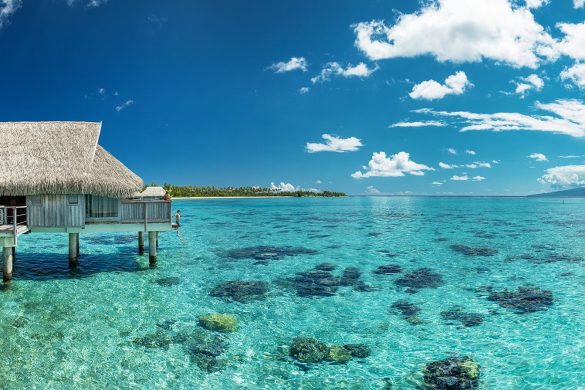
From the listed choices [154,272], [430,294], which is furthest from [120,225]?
[430,294]

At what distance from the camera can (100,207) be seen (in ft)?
65.0

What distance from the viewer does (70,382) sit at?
9828mm

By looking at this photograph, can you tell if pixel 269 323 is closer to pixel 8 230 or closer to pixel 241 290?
pixel 241 290

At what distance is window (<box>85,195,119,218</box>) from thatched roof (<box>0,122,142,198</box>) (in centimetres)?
104

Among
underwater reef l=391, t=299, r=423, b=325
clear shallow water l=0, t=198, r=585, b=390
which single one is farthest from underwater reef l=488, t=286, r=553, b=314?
underwater reef l=391, t=299, r=423, b=325

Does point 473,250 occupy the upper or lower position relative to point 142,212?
lower

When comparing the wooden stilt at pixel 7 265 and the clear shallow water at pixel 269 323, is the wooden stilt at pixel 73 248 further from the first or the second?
the wooden stilt at pixel 7 265

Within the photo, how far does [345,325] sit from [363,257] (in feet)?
44.6

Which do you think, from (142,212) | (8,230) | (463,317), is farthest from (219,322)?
(8,230)

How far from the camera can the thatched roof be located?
59.5 feet

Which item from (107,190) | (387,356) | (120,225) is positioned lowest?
(387,356)

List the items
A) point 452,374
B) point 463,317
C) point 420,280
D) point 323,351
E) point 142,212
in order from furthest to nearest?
point 420,280, point 142,212, point 463,317, point 323,351, point 452,374

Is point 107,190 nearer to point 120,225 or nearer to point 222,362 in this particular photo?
point 120,225

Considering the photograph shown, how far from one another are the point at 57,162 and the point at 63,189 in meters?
1.75
